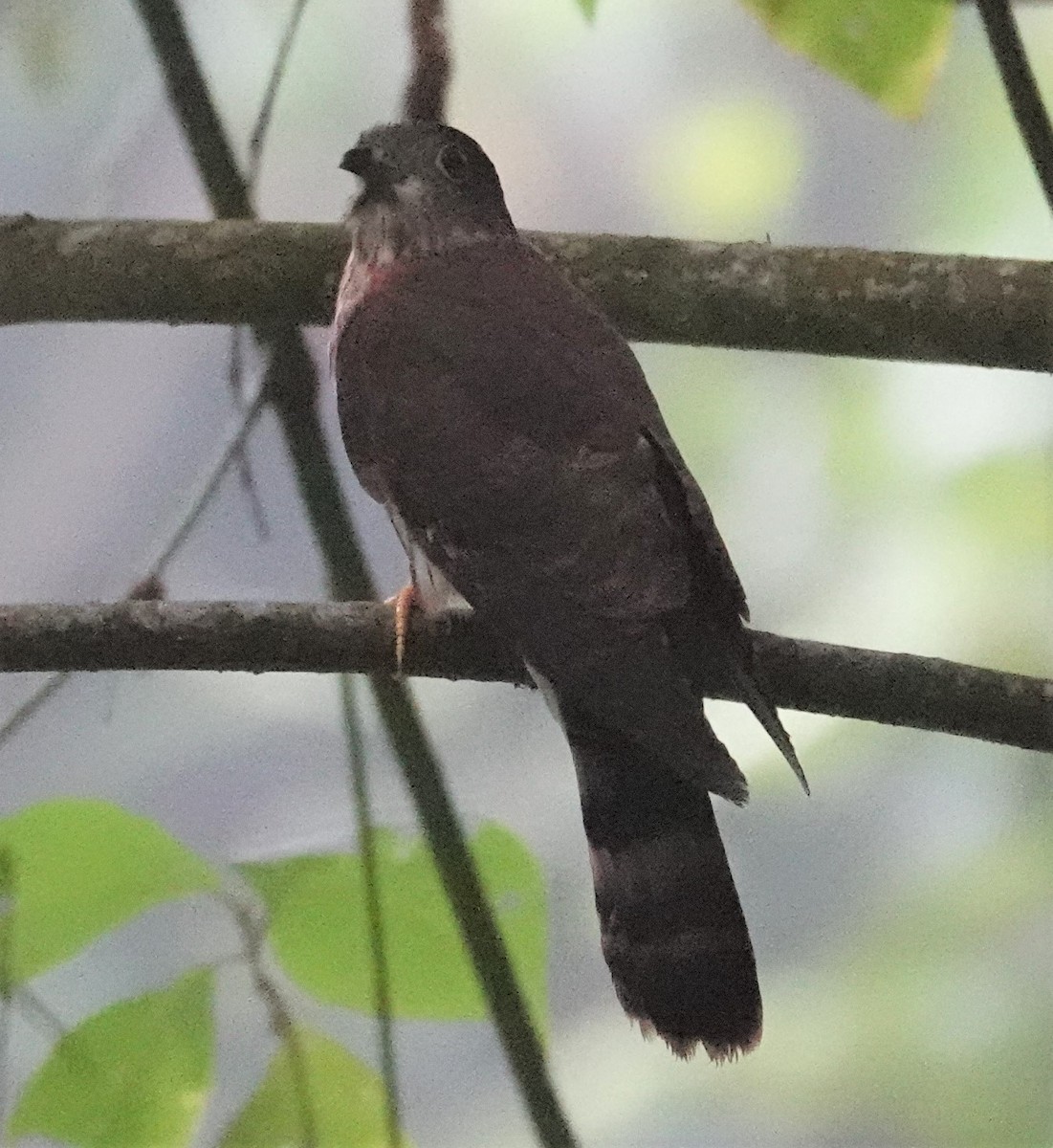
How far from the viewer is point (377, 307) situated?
4.94 feet

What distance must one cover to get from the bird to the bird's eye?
196mm

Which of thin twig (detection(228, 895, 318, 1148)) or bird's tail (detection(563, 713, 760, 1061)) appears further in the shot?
thin twig (detection(228, 895, 318, 1148))

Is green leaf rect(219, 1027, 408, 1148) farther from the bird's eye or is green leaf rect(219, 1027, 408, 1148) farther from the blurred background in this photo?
the bird's eye

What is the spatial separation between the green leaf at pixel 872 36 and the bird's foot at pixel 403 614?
889 mm

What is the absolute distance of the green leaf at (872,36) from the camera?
1718 mm

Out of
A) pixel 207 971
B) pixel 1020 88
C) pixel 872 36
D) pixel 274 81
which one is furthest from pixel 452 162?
pixel 207 971

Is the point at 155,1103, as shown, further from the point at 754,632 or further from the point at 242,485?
the point at 754,632

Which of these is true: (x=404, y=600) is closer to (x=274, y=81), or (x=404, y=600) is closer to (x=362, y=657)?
(x=362, y=657)

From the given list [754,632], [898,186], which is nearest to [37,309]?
[754,632]

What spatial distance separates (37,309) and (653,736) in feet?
2.91

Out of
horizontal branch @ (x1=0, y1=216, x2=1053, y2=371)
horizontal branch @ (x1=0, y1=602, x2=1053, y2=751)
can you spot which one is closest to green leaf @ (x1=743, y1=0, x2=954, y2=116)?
horizontal branch @ (x1=0, y1=216, x2=1053, y2=371)

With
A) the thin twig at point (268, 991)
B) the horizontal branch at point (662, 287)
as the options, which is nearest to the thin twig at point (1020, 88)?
the horizontal branch at point (662, 287)

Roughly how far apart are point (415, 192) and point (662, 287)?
34cm

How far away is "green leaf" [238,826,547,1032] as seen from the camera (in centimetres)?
174
